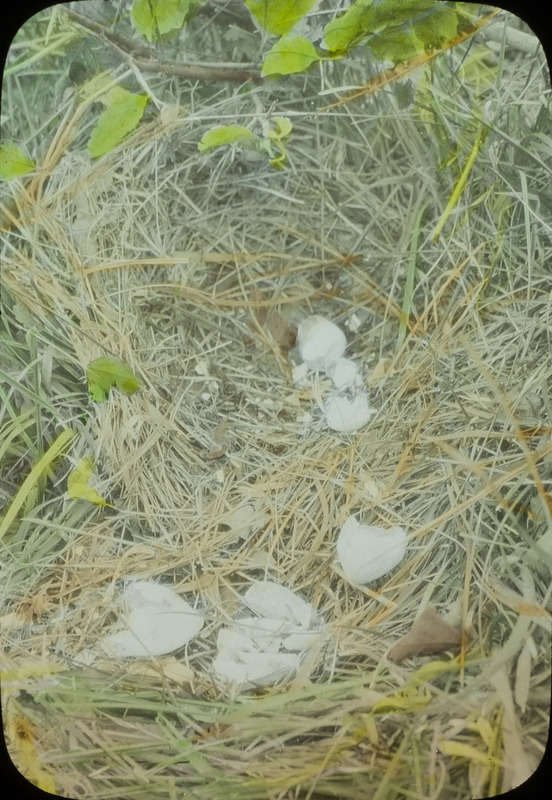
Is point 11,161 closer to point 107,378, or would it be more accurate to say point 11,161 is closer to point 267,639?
point 107,378

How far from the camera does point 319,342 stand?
83cm

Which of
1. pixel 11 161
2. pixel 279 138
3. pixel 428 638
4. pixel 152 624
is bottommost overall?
pixel 428 638

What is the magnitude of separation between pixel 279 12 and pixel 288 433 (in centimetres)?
47

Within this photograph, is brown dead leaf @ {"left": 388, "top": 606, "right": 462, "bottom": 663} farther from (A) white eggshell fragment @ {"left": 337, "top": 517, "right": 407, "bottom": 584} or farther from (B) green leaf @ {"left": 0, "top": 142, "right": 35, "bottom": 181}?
(B) green leaf @ {"left": 0, "top": 142, "right": 35, "bottom": 181}

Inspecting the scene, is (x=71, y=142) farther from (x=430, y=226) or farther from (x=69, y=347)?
(x=430, y=226)

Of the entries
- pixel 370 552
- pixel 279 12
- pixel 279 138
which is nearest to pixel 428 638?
pixel 370 552

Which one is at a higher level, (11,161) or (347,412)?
(11,161)

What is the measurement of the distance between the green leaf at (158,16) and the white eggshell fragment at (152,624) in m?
0.63

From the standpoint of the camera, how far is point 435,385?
79cm

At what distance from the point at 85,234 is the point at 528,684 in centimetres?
71

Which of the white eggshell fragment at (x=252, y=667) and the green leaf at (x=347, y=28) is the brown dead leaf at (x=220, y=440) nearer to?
the white eggshell fragment at (x=252, y=667)

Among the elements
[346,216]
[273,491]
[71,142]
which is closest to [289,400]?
[273,491]

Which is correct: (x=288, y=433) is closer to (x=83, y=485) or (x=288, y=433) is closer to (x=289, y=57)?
(x=83, y=485)

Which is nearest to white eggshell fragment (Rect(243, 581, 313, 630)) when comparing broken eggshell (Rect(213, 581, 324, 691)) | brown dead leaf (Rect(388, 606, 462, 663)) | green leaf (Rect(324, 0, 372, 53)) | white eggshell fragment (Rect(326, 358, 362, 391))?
broken eggshell (Rect(213, 581, 324, 691))
